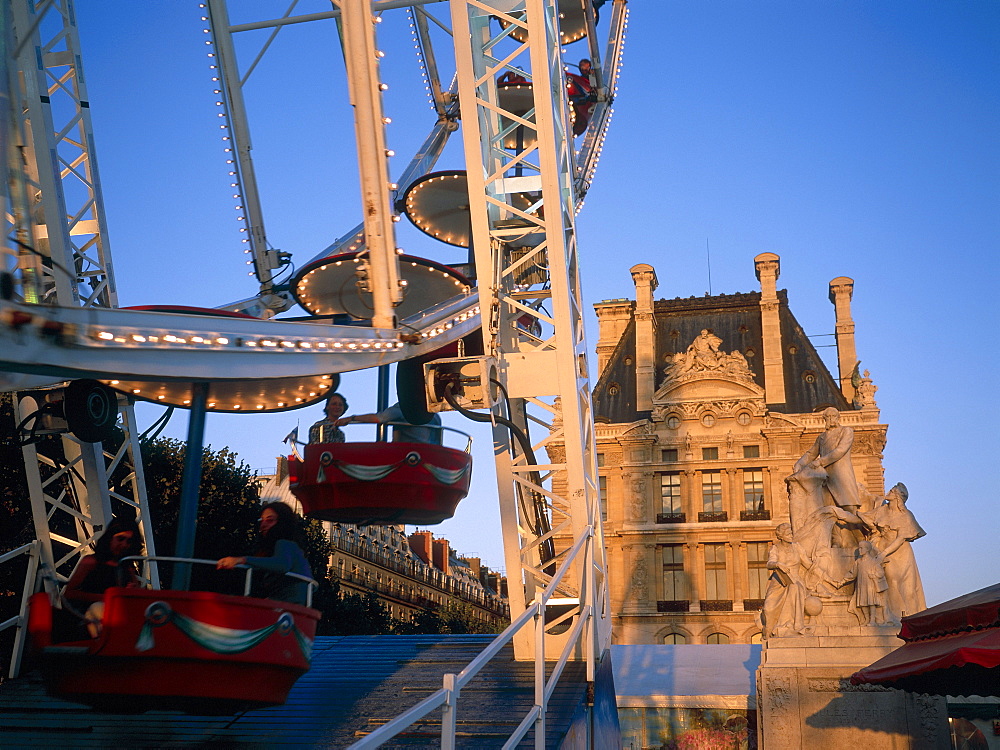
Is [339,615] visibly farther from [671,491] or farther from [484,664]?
[484,664]

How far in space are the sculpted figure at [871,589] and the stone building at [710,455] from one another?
2918 cm

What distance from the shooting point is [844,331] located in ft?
167

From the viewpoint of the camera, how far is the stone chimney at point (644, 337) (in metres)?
49.7

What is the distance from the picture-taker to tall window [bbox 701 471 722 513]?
47.1 metres

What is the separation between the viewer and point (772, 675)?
50.8ft

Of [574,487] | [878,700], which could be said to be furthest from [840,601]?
[574,487]

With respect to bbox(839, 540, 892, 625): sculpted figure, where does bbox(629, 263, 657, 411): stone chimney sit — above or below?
above

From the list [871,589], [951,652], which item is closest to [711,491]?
[871,589]

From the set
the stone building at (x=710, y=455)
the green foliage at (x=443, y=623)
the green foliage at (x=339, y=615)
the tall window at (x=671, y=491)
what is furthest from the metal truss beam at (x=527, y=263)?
the tall window at (x=671, y=491)

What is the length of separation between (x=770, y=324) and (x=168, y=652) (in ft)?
151

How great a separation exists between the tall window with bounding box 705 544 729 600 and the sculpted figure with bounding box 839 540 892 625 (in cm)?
3055

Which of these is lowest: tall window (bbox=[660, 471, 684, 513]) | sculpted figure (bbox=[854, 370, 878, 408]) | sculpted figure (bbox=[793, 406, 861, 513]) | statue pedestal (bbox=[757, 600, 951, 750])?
statue pedestal (bbox=[757, 600, 951, 750])

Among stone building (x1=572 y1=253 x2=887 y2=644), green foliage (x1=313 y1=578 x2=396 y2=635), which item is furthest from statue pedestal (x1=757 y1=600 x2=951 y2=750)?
stone building (x1=572 y1=253 x2=887 y2=644)

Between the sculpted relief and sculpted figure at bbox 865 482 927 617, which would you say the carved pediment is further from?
sculpted figure at bbox 865 482 927 617
